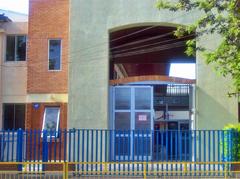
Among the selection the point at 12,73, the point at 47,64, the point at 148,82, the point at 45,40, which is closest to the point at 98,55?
the point at 148,82

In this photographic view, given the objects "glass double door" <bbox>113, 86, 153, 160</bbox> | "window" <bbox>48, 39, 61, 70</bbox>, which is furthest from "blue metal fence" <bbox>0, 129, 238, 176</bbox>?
"window" <bbox>48, 39, 61, 70</bbox>

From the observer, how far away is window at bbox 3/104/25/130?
27688mm

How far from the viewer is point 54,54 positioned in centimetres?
2562

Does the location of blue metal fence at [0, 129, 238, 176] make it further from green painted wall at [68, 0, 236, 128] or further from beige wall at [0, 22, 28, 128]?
beige wall at [0, 22, 28, 128]

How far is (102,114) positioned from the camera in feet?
75.8

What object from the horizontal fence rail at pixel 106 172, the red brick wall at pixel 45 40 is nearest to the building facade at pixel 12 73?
the red brick wall at pixel 45 40

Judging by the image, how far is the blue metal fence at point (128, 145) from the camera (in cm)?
2025

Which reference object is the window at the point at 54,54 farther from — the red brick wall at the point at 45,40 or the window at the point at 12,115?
the window at the point at 12,115

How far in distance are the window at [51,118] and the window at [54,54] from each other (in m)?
2.04

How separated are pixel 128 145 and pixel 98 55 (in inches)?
182

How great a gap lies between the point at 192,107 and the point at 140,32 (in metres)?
5.06

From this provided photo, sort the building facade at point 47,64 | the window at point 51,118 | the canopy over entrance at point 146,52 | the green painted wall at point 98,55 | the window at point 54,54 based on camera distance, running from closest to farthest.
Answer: the green painted wall at point 98,55 → the window at point 51,118 → the building facade at point 47,64 → the window at point 54,54 → the canopy over entrance at point 146,52

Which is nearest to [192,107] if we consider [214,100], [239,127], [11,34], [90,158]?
[214,100]

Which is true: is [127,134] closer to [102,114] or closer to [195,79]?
[102,114]
